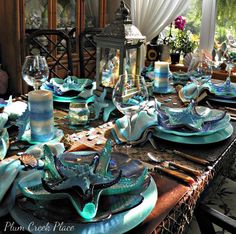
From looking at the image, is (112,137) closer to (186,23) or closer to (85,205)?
(85,205)

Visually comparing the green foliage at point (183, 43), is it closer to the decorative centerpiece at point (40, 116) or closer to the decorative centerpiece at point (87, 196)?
the decorative centerpiece at point (40, 116)

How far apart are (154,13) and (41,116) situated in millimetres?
2294

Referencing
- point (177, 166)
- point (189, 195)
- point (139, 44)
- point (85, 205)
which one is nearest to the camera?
point (85, 205)

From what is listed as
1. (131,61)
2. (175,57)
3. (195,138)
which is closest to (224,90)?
(131,61)

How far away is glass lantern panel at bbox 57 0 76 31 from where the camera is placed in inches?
117

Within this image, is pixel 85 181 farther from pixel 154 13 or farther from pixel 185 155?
pixel 154 13

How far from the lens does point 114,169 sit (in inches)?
30.5

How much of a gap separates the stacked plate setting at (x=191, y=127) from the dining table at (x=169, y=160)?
0.05 ft

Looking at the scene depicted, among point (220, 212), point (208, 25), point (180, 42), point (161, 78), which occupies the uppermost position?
point (208, 25)

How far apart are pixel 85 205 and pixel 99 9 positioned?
9.67 ft

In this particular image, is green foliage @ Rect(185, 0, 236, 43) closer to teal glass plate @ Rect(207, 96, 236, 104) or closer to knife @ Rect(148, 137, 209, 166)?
teal glass plate @ Rect(207, 96, 236, 104)

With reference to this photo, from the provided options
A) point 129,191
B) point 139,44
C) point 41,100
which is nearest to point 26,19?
point 139,44

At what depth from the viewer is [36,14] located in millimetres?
2842

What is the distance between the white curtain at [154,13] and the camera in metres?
2.88
